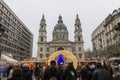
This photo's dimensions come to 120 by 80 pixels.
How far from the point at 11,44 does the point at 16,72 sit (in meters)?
85.3

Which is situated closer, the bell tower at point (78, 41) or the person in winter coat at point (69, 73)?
the person in winter coat at point (69, 73)

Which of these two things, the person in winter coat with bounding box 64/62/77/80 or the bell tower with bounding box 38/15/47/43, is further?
the bell tower with bounding box 38/15/47/43

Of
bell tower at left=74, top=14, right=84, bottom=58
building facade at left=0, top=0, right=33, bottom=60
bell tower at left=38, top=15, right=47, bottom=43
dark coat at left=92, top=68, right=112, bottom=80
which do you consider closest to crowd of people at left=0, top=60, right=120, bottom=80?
dark coat at left=92, top=68, right=112, bottom=80

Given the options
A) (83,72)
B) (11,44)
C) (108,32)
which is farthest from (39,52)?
(83,72)

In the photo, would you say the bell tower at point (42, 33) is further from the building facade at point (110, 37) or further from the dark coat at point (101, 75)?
the dark coat at point (101, 75)

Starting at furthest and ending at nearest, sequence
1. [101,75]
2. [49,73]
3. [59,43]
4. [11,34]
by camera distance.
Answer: [59,43], [11,34], [49,73], [101,75]

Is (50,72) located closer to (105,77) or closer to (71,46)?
(105,77)

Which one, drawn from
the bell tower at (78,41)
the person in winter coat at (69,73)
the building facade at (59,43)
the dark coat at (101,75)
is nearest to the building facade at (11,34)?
the building facade at (59,43)

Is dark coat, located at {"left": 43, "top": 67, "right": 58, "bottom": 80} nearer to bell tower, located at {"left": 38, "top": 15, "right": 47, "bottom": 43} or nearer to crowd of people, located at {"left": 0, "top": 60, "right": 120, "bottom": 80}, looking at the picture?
crowd of people, located at {"left": 0, "top": 60, "right": 120, "bottom": 80}

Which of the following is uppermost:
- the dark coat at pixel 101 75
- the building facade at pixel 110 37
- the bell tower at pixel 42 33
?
the bell tower at pixel 42 33

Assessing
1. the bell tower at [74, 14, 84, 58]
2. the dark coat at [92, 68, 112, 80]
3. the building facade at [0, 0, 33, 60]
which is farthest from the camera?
the bell tower at [74, 14, 84, 58]

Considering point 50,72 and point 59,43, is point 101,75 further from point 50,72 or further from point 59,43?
point 59,43

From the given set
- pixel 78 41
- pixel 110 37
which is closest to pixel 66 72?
pixel 110 37

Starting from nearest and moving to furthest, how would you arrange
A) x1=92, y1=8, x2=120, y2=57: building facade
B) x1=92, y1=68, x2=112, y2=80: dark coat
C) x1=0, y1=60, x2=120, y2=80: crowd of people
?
x1=0, y1=60, x2=120, y2=80: crowd of people, x1=92, y1=68, x2=112, y2=80: dark coat, x1=92, y1=8, x2=120, y2=57: building facade
